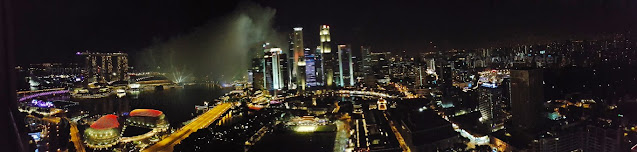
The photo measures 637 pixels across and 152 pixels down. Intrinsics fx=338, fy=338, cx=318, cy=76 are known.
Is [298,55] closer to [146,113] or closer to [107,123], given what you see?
[146,113]

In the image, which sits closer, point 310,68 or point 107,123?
point 107,123

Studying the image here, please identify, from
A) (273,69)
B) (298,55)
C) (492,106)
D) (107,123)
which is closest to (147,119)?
(107,123)

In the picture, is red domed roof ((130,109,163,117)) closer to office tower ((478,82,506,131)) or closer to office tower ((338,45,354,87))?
office tower ((478,82,506,131))

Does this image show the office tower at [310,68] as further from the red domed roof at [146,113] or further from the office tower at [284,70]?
the red domed roof at [146,113]

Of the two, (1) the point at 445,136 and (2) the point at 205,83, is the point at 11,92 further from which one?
(2) the point at 205,83

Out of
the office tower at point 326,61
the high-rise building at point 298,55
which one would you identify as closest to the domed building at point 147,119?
the high-rise building at point 298,55

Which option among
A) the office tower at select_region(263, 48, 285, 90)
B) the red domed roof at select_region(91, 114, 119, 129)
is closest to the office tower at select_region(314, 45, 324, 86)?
the office tower at select_region(263, 48, 285, 90)
